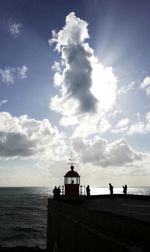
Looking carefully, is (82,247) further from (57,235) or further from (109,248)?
(57,235)

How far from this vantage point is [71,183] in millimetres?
22531

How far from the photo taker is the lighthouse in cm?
2228

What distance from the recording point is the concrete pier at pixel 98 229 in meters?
8.80

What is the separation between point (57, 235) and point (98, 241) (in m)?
7.62

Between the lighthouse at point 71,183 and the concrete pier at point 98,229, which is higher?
the lighthouse at point 71,183

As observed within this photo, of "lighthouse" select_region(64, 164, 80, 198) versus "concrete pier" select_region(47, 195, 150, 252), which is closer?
"concrete pier" select_region(47, 195, 150, 252)

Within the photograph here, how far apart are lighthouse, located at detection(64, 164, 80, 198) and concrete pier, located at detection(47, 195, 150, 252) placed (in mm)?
2349

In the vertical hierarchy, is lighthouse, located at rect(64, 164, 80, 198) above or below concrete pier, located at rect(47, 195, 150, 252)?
above

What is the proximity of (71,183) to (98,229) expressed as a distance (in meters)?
11.1

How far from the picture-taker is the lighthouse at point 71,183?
22.3 meters

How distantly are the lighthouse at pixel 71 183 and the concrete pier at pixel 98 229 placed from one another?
2.35m

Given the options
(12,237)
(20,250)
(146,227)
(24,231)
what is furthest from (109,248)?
(24,231)

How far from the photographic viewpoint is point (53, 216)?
20.0 m

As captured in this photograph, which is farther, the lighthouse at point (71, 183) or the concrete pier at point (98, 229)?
the lighthouse at point (71, 183)
